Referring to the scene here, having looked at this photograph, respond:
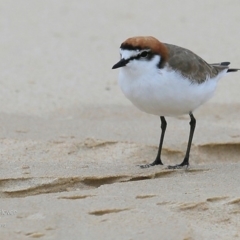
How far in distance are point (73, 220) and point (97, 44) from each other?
17.6 feet

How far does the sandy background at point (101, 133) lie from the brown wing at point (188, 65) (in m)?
0.76

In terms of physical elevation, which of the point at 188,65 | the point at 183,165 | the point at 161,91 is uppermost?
the point at 188,65

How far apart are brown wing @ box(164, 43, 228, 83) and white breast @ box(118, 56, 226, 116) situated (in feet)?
0.28

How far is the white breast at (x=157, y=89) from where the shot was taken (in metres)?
5.28

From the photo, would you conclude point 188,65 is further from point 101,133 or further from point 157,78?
point 101,133

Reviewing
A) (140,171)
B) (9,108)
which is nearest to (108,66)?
(9,108)

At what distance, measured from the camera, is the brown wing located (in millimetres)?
5504

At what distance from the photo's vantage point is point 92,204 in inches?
178

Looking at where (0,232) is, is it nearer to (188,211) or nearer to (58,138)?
(188,211)

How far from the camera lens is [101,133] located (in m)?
6.56

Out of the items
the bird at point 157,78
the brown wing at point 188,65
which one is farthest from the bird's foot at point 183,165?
the brown wing at point 188,65

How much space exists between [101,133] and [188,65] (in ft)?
4.33

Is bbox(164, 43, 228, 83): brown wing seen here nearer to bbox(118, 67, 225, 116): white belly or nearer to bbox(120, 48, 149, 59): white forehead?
bbox(118, 67, 225, 116): white belly

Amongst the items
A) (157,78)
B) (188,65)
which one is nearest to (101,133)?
(188,65)
